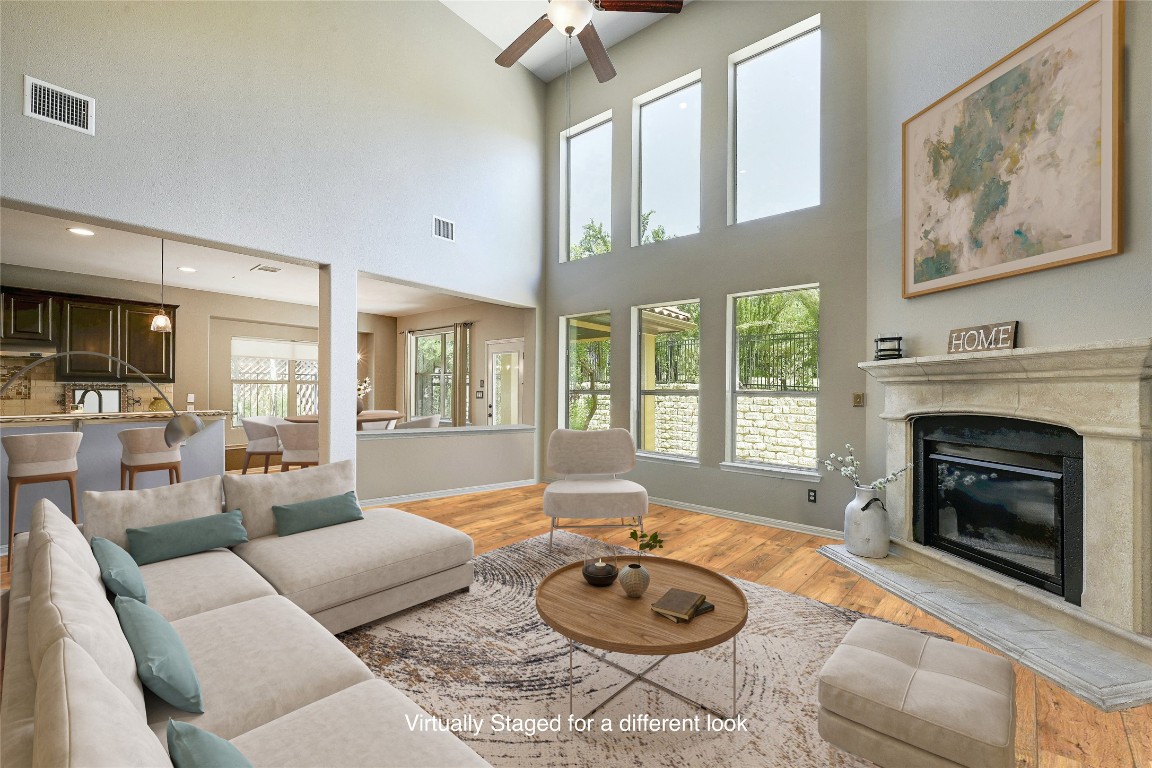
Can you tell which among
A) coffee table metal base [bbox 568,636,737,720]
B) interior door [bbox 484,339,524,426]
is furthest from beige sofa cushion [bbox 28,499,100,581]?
interior door [bbox 484,339,524,426]

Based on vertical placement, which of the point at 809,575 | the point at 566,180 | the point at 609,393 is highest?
the point at 566,180

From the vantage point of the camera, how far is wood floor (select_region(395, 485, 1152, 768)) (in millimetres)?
1758

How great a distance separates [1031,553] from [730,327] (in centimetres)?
279

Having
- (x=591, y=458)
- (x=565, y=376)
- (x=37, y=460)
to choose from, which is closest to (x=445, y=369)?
(x=565, y=376)

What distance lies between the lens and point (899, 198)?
12.5 feet

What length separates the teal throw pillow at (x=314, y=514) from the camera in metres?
2.78

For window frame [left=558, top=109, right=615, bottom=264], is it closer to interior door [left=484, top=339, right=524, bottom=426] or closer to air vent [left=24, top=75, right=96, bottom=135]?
interior door [left=484, top=339, right=524, bottom=426]

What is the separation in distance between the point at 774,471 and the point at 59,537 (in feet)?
14.9

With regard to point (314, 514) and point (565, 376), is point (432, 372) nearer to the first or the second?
point (565, 376)

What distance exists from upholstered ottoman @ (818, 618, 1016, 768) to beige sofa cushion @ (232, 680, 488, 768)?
1101 millimetres

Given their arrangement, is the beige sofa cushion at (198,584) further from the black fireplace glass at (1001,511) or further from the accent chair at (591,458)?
the black fireplace glass at (1001,511)

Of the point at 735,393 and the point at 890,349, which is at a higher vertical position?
the point at 890,349

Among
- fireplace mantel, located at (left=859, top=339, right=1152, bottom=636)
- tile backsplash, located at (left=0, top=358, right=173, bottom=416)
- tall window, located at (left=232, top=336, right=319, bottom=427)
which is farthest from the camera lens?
tall window, located at (left=232, top=336, right=319, bottom=427)

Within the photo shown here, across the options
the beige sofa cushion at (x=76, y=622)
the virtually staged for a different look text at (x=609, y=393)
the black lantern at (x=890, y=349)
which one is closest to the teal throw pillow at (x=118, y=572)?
the virtually staged for a different look text at (x=609, y=393)
